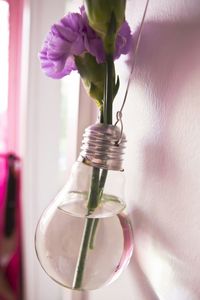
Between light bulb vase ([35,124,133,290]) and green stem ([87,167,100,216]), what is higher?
green stem ([87,167,100,216])

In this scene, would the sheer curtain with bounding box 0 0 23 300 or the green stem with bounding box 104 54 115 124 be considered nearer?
the green stem with bounding box 104 54 115 124

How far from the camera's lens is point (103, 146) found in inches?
12.6

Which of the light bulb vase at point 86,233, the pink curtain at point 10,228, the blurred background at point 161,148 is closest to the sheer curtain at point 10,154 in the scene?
the pink curtain at point 10,228

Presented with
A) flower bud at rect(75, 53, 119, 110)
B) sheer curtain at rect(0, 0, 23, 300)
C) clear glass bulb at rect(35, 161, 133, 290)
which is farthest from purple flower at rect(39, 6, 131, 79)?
sheer curtain at rect(0, 0, 23, 300)

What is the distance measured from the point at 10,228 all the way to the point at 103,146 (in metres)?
0.62

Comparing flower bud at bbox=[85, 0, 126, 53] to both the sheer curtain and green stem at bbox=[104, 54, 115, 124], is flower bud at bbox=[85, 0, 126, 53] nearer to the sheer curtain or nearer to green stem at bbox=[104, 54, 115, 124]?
green stem at bbox=[104, 54, 115, 124]

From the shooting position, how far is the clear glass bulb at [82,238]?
35 centimetres

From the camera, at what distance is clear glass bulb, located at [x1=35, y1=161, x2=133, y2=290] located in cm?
35

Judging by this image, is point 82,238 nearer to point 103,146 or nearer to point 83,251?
point 83,251

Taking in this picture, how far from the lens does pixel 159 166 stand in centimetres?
36

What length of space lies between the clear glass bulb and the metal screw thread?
30 millimetres

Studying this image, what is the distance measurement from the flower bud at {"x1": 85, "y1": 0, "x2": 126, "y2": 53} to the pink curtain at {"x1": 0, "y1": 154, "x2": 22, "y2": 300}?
0.60m

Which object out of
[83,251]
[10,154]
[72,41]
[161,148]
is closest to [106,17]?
→ [72,41]

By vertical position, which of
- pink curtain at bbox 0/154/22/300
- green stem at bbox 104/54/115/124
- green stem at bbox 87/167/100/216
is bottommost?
pink curtain at bbox 0/154/22/300
